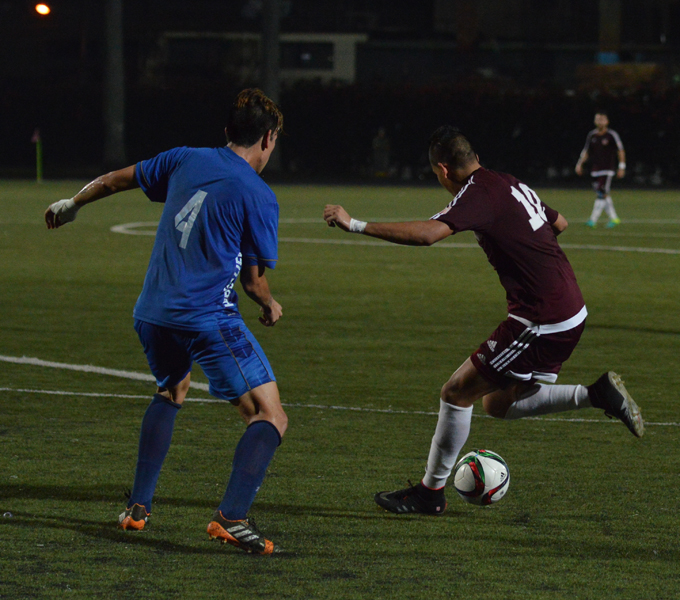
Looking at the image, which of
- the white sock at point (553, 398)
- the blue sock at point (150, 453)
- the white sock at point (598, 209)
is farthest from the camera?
the white sock at point (598, 209)

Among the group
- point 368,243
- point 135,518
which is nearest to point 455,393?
point 135,518

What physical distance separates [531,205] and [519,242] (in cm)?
21

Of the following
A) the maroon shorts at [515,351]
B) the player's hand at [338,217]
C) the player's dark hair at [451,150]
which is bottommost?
the maroon shorts at [515,351]

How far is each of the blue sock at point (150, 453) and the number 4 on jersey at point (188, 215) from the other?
0.86 metres

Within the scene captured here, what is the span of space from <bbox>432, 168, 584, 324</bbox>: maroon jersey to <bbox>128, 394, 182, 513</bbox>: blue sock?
1551 mm

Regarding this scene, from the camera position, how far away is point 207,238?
215 inches

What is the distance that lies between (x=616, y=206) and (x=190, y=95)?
26.0 metres

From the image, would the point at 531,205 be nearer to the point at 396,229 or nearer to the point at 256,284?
the point at 396,229

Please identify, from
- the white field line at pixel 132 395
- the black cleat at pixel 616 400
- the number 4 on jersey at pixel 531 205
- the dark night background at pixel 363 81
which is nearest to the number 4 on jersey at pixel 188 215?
the number 4 on jersey at pixel 531 205

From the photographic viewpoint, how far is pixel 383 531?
595 cm

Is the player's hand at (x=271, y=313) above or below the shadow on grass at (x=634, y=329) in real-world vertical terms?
above

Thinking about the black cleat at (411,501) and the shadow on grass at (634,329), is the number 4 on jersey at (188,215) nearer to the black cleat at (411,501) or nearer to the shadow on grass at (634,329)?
the black cleat at (411,501)

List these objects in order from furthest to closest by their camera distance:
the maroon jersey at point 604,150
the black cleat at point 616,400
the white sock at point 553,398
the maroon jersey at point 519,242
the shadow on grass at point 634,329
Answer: the maroon jersey at point 604,150 → the shadow on grass at point 634,329 → the white sock at point 553,398 → the black cleat at point 616,400 → the maroon jersey at point 519,242

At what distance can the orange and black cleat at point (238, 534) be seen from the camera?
5387 mm
